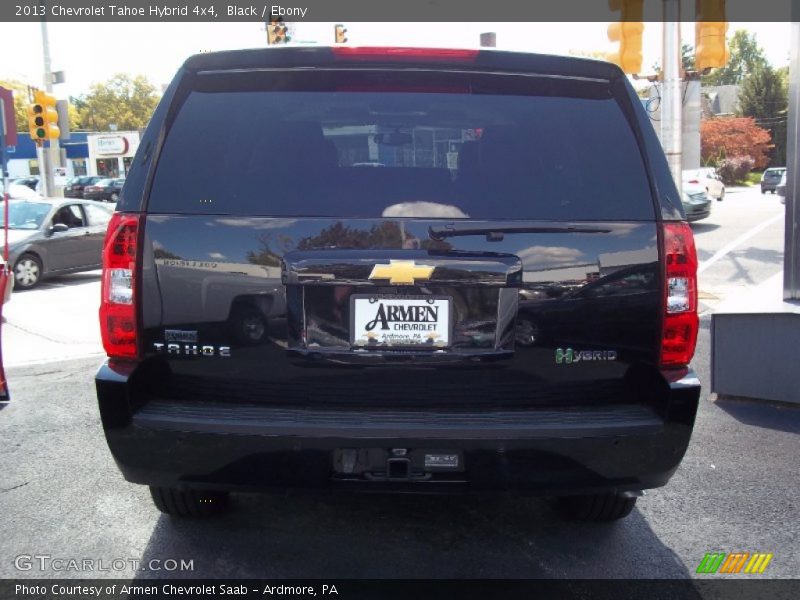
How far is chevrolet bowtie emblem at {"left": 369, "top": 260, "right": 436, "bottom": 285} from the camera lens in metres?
2.77

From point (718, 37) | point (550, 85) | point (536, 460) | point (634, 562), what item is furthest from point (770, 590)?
point (718, 37)

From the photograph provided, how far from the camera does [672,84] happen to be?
977 cm

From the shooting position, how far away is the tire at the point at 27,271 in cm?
1253

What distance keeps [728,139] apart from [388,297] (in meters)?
63.0

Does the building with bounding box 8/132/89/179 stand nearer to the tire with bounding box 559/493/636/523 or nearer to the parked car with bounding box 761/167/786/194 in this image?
the parked car with bounding box 761/167/786/194

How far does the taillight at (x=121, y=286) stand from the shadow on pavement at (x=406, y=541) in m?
1.01

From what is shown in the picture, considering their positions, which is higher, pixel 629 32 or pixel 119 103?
pixel 119 103

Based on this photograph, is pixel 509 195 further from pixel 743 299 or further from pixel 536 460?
pixel 743 299

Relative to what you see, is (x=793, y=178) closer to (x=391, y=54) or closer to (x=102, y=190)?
(x=391, y=54)

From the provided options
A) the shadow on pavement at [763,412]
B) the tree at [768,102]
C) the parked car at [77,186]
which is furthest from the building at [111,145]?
the shadow on pavement at [763,412]

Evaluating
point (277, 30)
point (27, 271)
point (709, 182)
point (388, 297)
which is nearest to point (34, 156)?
point (709, 182)

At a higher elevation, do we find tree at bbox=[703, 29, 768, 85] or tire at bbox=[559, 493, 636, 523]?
tree at bbox=[703, 29, 768, 85]

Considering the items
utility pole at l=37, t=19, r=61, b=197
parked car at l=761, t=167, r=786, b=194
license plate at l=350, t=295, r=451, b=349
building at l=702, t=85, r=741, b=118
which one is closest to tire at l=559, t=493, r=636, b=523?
license plate at l=350, t=295, r=451, b=349

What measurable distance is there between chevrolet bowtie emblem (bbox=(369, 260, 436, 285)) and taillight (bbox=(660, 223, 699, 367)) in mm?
896
